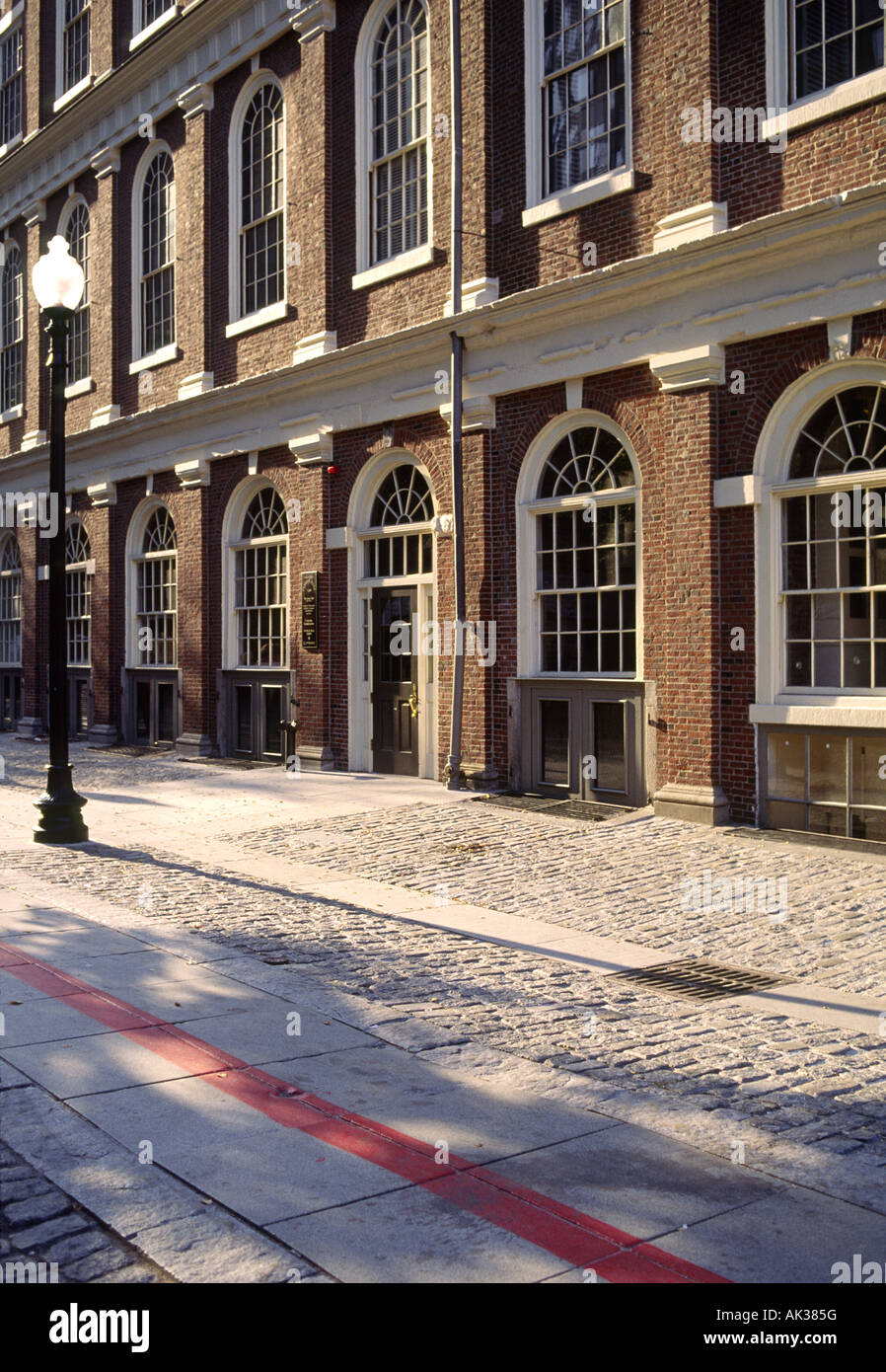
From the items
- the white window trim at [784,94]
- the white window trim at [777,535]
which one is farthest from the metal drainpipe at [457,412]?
the white window trim at [784,94]

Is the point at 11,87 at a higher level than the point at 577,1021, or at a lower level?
higher

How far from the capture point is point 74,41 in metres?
24.6

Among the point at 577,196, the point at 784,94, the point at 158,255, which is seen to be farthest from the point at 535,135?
the point at 158,255

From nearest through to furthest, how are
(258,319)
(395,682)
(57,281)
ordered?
(57,281) → (395,682) → (258,319)

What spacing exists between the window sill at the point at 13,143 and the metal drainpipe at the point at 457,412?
1516cm

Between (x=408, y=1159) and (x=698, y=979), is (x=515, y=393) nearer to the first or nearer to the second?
(x=698, y=979)

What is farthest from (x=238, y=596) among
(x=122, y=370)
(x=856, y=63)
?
(x=856, y=63)

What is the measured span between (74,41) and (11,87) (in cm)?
392

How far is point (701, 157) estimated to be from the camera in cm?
1199

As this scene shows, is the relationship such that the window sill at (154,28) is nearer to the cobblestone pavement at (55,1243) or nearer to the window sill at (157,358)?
the window sill at (157,358)

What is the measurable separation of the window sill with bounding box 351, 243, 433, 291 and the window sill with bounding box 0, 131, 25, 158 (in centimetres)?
1359

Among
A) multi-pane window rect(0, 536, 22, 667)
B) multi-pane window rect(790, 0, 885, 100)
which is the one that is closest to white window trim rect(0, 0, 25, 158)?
multi-pane window rect(0, 536, 22, 667)

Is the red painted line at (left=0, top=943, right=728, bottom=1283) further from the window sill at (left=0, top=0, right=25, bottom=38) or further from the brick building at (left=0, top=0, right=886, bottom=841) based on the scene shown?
the window sill at (left=0, top=0, right=25, bottom=38)

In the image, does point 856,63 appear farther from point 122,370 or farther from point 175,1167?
point 122,370
